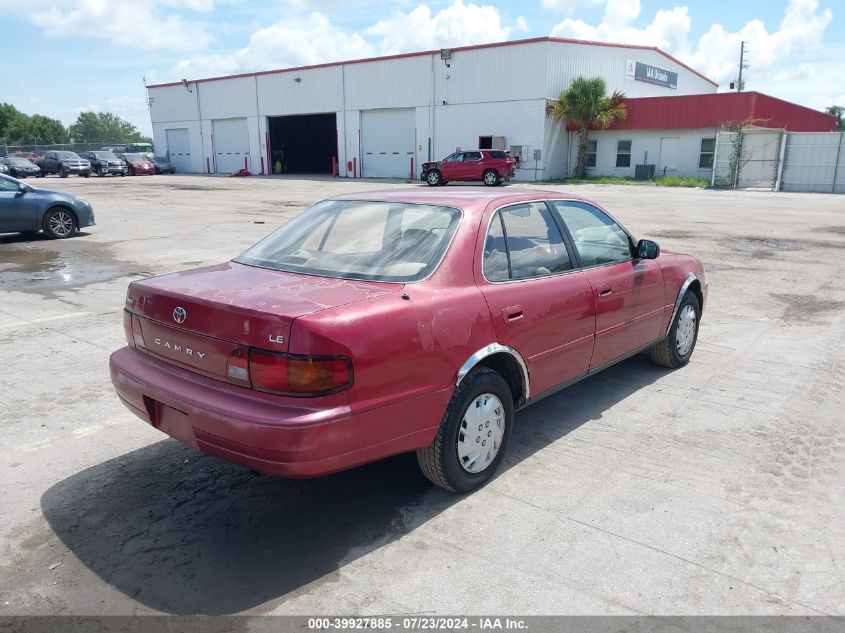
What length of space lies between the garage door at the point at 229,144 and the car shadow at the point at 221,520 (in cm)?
4893

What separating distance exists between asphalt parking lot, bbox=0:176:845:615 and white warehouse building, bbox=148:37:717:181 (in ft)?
108

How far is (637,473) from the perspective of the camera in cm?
393

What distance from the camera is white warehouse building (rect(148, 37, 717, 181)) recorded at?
36750 millimetres

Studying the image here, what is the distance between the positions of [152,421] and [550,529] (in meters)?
2.11

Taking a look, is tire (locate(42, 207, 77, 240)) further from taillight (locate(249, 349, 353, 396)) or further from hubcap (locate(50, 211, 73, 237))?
taillight (locate(249, 349, 353, 396))

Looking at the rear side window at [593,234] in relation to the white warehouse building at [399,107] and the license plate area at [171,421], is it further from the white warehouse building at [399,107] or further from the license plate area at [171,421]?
the white warehouse building at [399,107]

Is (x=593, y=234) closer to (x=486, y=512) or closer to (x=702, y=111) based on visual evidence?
(x=486, y=512)

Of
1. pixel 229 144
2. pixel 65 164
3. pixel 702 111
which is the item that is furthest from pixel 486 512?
pixel 229 144

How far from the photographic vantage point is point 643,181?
115ft

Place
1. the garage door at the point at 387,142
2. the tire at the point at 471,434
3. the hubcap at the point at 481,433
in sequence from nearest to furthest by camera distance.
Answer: the tire at the point at 471,434, the hubcap at the point at 481,433, the garage door at the point at 387,142

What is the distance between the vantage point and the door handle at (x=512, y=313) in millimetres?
3719

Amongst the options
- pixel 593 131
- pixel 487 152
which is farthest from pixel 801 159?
pixel 487 152

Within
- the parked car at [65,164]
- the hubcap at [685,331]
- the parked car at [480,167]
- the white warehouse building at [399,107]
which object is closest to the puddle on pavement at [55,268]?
the hubcap at [685,331]

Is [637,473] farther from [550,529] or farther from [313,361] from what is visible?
[313,361]
